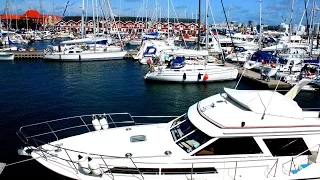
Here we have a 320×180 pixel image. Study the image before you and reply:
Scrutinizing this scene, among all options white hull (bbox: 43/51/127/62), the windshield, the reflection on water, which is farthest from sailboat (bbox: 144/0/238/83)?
the windshield

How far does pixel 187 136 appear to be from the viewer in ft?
31.1

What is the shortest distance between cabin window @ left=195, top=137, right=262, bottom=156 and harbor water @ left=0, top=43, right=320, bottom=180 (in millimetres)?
7918

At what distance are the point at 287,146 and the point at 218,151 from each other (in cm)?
221

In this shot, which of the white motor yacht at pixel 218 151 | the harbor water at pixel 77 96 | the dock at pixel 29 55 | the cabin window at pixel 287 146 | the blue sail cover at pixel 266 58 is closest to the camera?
the white motor yacht at pixel 218 151

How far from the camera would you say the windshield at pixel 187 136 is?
904cm

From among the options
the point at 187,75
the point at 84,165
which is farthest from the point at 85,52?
the point at 84,165

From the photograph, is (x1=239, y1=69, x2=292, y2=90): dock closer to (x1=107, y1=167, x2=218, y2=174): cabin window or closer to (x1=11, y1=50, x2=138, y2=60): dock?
(x1=107, y1=167, x2=218, y2=174): cabin window

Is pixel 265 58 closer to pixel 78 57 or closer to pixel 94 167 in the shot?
pixel 78 57

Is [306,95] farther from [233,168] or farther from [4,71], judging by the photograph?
[4,71]

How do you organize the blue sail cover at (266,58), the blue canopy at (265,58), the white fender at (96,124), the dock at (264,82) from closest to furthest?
the white fender at (96,124)
the dock at (264,82)
the blue sail cover at (266,58)
the blue canopy at (265,58)

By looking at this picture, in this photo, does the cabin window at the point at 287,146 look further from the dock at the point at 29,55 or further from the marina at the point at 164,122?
the dock at the point at 29,55

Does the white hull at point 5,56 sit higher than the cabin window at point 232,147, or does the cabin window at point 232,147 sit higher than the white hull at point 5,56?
the white hull at point 5,56

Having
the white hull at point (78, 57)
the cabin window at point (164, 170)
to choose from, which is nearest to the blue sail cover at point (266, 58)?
the white hull at point (78, 57)

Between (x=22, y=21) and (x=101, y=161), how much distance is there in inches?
5140
